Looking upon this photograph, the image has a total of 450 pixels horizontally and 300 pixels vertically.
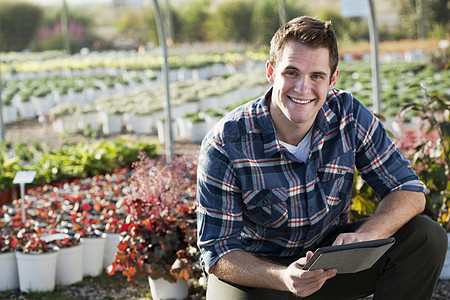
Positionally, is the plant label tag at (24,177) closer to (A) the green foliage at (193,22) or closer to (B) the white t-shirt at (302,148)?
(B) the white t-shirt at (302,148)

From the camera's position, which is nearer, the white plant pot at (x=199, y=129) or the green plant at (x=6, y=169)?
the green plant at (x=6, y=169)

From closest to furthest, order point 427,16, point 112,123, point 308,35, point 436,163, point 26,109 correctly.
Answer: point 308,35, point 436,163, point 112,123, point 26,109, point 427,16

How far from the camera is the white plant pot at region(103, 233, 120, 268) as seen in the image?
3.96 m

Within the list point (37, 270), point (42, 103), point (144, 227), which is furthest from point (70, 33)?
point (144, 227)

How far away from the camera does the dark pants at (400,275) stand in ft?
7.63

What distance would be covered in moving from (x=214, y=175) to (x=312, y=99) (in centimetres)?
43

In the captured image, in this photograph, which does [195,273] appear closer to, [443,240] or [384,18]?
[443,240]

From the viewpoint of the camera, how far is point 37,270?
11.9 ft

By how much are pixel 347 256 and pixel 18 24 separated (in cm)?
3337

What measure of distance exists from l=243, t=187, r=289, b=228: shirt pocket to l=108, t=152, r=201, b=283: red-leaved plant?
83 centimetres

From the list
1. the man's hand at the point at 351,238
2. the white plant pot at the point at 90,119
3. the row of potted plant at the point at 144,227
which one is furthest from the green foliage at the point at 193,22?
the man's hand at the point at 351,238

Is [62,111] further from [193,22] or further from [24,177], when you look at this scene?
[193,22]

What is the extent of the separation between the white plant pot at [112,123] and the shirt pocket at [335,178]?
8.20m

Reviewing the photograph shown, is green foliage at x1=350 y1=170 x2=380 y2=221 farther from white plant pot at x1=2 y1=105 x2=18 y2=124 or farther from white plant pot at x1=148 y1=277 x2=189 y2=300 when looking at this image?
white plant pot at x1=2 y1=105 x2=18 y2=124
